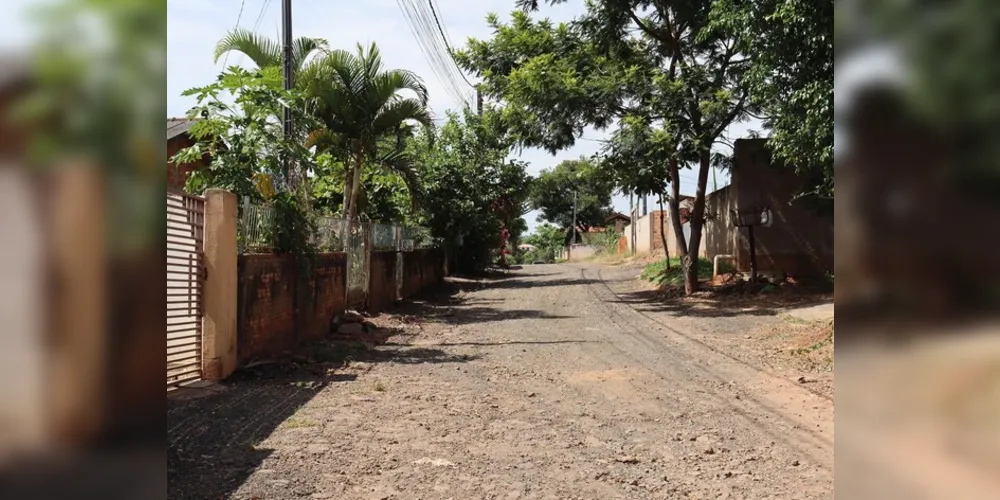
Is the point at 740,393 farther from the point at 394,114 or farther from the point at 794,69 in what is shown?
the point at 394,114

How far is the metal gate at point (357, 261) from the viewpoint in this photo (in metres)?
13.7

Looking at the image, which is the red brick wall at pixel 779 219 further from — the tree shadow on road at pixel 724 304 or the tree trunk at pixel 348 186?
the tree trunk at pixel 348 186

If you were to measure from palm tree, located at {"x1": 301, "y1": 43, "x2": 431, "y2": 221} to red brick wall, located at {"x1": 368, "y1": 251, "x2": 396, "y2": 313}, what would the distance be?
2.61 m

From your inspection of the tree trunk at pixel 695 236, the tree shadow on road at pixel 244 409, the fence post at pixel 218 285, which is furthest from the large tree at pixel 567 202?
the fence post at pixel 218 285

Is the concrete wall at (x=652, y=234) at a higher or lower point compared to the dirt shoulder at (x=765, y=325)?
higher

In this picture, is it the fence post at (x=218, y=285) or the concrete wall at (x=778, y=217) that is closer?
the fence post at (x=218, y=285)

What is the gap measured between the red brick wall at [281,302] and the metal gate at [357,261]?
112 centimetres

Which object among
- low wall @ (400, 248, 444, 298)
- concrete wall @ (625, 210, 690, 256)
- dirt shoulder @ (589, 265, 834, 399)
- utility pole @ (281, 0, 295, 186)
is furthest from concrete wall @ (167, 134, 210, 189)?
→ concrete wall @ (625, 210, 690, 256)

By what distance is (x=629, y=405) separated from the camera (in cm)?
696

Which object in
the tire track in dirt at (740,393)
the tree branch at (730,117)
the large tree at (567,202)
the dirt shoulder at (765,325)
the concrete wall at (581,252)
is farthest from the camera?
the large tree at (567,202)

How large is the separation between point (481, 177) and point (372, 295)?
1146cm

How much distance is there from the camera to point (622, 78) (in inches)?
630

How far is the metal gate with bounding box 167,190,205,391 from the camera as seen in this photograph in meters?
6.77
